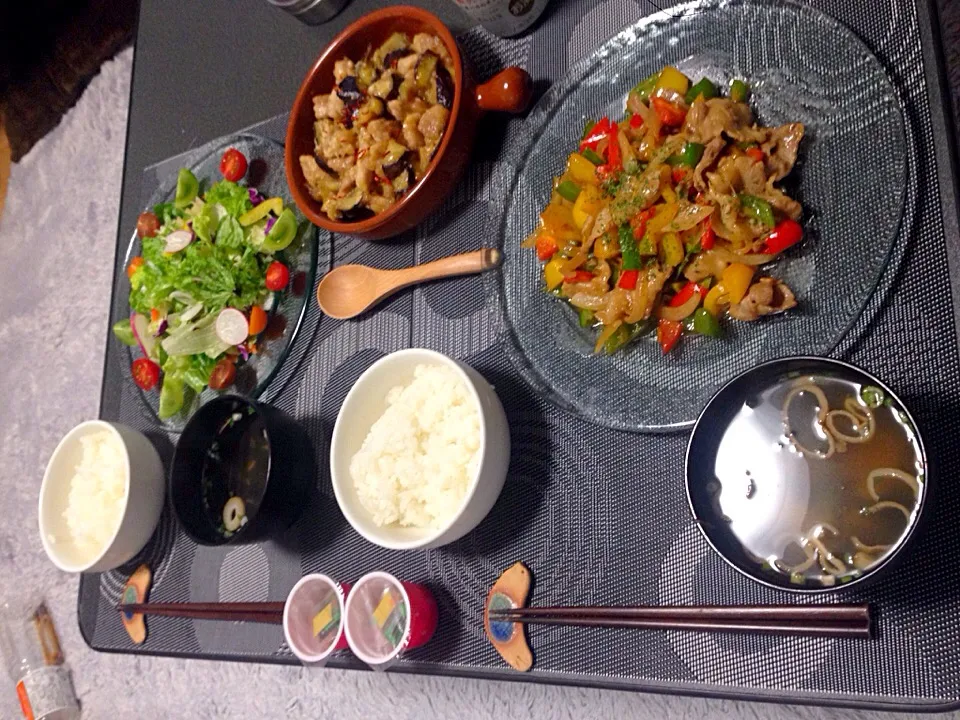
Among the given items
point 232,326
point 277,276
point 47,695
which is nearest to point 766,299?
point 277,276

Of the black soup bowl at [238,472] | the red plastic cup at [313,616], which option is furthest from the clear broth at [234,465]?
the red plastic cup at [313,616]

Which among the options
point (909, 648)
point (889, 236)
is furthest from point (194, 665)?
point (889, 236)

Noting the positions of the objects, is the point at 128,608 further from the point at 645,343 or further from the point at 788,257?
the point at 788,257

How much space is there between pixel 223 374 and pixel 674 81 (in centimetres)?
117

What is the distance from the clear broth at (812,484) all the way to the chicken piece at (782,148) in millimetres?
329

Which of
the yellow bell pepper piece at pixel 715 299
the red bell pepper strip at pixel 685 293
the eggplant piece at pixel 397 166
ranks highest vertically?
the eggplant piece at pixel 397 166

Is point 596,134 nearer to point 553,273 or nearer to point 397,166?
point 553,273

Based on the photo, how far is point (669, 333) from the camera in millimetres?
1225

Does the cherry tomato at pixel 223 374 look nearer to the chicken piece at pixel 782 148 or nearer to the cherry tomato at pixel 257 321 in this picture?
the cherry tomato at pixel 257 321

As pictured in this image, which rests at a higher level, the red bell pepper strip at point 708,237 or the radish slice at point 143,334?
the radish slice at point 143,334

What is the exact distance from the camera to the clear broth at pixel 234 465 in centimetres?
159

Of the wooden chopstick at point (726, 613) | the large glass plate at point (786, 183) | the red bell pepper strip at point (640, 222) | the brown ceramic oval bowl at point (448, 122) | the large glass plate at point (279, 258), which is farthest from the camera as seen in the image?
the large glass plate at point (279, 258)

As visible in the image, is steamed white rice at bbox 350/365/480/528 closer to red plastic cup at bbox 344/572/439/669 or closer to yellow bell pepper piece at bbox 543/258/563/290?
red plastic cup at bbox 344/572/439/669

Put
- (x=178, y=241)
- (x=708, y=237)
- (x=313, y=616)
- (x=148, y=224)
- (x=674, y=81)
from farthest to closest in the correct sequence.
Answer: (x=148, y=224), (x=178, y=241), (x=313, y=616), (x=674, y=81), (x=708, y=237)
